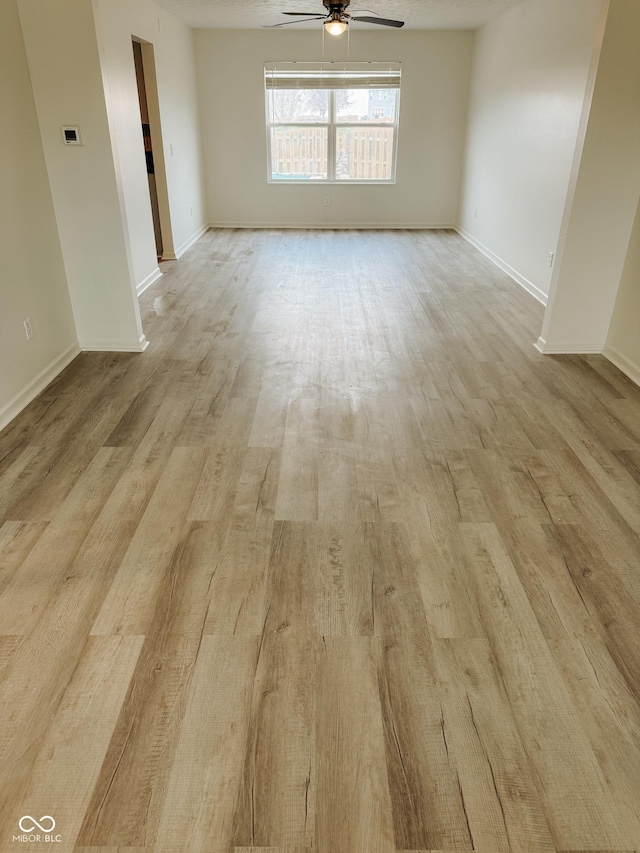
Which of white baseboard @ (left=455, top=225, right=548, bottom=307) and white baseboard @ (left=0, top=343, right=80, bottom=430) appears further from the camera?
white baseboard @ (left=455, top=225, right=548, bottom=307)

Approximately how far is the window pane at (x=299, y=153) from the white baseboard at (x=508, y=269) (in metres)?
2.23

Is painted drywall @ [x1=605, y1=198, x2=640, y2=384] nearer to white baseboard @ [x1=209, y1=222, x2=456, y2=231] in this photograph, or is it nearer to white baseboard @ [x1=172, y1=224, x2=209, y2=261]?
white baseboard @ [x1=172, y1=224, x2=209, y2=261]

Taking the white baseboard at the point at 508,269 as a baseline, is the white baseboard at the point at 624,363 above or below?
below

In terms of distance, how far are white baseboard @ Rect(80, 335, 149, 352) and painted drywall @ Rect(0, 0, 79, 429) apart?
357 mm

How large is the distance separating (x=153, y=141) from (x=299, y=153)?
2649 millimetres

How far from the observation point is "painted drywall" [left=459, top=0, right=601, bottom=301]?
4.46 m

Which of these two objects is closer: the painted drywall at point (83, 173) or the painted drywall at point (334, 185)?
the painted drywall at point (83, 173)

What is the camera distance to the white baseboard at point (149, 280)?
5.26 meters

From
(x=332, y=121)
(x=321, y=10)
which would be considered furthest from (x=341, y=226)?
(x=321, y=10)

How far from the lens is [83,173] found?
338 cm

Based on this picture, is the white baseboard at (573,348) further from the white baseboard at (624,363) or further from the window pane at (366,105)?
the window pane at (366,105)

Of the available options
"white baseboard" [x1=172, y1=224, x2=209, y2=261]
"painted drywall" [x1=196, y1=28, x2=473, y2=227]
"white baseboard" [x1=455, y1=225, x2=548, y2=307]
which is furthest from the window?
"white baseboard" [x1=455, y1=225, x2=548, y2=307]

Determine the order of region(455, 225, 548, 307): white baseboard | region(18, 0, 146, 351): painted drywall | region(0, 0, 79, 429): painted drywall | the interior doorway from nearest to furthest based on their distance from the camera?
region(0, 0, 79, 429): painted drywall → region(18, 0, 146, 351): painted drywall → region(455, 225, 548, 307): white baseboard → the interior doorway

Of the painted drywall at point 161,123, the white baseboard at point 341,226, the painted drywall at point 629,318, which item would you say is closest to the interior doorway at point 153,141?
the painted drywall at point 161,123
